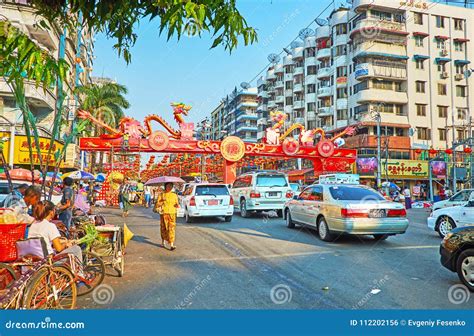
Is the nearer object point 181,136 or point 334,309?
point 334,309

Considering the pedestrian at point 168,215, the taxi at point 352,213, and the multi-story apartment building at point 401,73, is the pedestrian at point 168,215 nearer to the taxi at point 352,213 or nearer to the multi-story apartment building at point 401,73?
the taxi at point 352,213

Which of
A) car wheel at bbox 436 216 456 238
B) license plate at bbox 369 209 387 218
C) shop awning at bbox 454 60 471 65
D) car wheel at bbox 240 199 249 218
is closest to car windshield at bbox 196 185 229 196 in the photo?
car wheel at bbox 240 199 249 218

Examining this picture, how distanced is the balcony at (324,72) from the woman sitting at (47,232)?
53.5 metres

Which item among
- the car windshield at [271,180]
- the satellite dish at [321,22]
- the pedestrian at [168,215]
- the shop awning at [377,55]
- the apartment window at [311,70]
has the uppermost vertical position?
the satellite dish at [321,22]

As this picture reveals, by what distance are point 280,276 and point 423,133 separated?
157 feet

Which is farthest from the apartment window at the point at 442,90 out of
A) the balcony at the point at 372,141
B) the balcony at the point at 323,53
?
the balcony at the point at 323,53

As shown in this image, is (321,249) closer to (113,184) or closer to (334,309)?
(334,309)

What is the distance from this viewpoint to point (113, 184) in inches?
1137

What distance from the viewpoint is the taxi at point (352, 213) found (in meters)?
9.20

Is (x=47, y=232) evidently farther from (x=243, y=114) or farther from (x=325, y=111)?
(x=243, y=114)

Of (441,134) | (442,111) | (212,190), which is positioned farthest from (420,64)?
(212,190)

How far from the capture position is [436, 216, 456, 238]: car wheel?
35.7 feet

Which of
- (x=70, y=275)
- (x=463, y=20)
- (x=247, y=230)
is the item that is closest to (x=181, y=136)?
(x=247, y=230)

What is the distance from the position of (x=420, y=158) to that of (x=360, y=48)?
15433 mm
